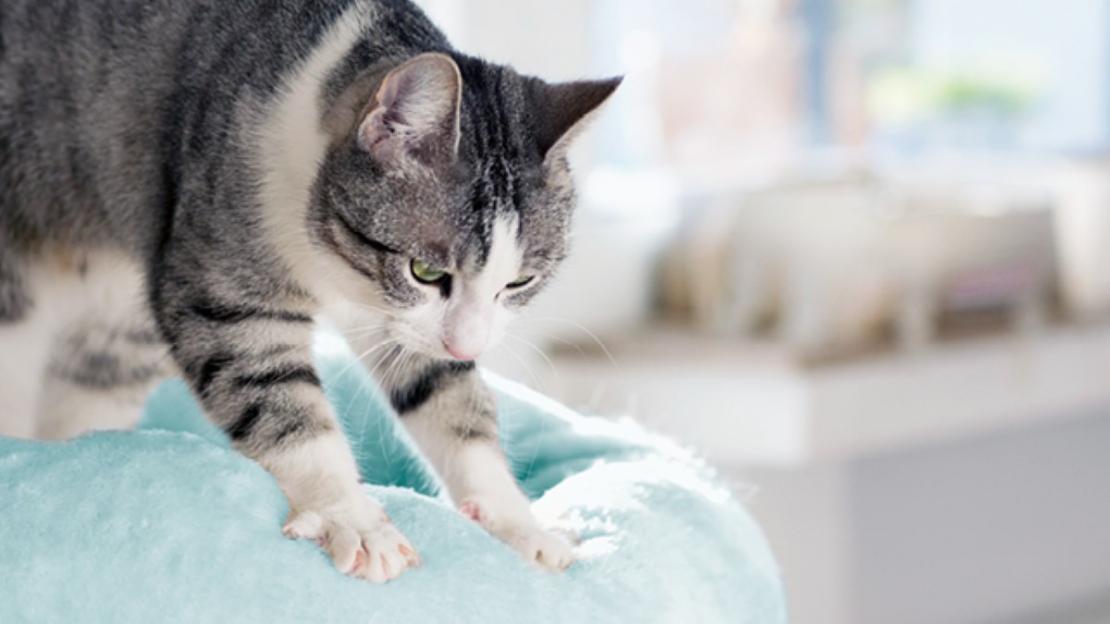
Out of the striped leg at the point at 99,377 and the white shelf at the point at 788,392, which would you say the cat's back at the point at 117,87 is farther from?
the white shelf at the point at 788,392

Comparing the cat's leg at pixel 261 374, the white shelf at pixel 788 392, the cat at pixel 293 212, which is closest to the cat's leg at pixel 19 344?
the cat at pixel 293 212

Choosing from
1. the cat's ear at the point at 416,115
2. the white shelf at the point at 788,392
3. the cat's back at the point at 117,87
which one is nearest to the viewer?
the cat's ear at the point at 416,115

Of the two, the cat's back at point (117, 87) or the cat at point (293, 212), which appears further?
the cat's back at point (117, 87)

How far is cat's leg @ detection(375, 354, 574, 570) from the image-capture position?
790 mm

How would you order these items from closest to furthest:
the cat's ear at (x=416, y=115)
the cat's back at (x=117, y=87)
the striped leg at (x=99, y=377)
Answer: the cat's ear at (x=416, y=115)
the cat's back at (x=117, y=87)
the striped leg at (x=99, y=377)

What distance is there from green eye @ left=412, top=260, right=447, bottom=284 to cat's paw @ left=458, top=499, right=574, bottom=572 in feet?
0.38

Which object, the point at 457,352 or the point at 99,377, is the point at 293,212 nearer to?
the point at 457,352

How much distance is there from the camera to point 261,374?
78cm

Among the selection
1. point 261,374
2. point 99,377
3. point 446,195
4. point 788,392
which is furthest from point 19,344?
point 788,392

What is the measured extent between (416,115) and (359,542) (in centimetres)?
21

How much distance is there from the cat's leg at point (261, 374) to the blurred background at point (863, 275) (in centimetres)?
78

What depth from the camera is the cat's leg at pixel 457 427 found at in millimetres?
790

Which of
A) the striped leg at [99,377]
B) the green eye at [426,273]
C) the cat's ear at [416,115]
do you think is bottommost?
the striped leg at [99,377]

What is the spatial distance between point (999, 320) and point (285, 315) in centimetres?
155
